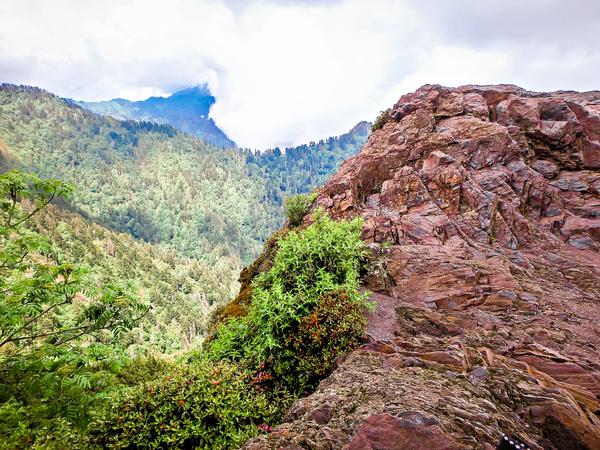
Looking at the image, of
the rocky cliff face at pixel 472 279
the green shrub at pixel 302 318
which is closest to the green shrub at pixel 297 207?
the rocky cliff face at pixel 472 279

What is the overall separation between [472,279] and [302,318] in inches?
217

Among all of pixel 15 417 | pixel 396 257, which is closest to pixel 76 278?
pixel 15 417

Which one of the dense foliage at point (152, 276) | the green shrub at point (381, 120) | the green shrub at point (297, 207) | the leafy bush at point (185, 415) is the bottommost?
the dense foliage at point (152, 276)

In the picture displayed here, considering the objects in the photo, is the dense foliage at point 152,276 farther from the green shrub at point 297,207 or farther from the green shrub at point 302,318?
the green shrub at point 302,318

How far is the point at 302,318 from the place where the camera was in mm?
7160

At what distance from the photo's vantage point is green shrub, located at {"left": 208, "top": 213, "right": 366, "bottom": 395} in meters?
6.66

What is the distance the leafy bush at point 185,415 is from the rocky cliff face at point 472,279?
106 centimetres

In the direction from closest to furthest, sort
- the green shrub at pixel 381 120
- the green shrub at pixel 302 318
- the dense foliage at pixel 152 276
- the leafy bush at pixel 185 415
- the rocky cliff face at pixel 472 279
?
the rocky cliff face at pixel 472 279, the leafy bush at pixel 185 415, the green shrub at pixel 302 318, the green shrub at pixel 381 120, the dense foliage at pixel 152 276

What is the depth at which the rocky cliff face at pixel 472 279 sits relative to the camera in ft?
13.6

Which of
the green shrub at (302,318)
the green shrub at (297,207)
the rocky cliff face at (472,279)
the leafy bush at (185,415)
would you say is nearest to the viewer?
the rocky cliff face at (472,279)

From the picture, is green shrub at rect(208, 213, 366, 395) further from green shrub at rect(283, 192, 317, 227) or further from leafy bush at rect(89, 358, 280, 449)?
green shrub at rect(283, 192, 317, 227)

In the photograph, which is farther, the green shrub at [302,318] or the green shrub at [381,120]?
the green shrub at [381,120]

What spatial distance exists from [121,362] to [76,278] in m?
1.83

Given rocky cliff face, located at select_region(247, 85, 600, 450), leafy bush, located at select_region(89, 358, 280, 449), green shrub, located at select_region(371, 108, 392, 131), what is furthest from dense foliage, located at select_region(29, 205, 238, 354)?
leafy bush, located at select_region(89, 358, 280, 449)
